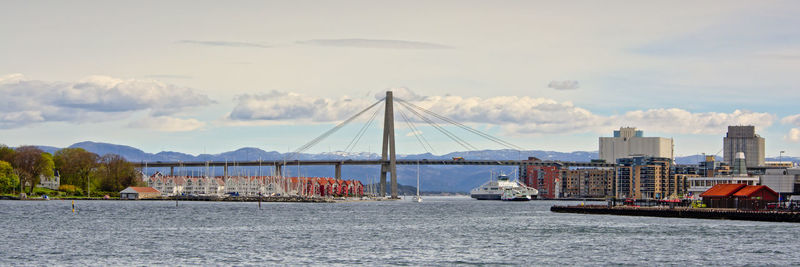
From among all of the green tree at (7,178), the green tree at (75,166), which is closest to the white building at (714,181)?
the green tree at (75,166)

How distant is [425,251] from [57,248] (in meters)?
20.2

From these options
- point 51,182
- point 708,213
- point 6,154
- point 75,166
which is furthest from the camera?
point 51,182

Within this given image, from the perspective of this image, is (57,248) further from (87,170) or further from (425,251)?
(87,170)

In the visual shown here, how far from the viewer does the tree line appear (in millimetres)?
145625

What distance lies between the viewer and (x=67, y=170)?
516ft

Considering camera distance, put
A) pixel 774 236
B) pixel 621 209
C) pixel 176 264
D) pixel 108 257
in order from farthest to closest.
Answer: pixel 621 209
pixel 774 236
pixel 108 257
pixel 176 264

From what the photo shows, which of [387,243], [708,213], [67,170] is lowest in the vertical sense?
[387,243]

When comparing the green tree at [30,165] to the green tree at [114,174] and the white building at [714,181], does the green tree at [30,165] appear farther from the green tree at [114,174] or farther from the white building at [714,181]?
the white building at [714,181]

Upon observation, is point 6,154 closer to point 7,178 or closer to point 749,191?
point 7,178

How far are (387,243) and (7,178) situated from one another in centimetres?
10276

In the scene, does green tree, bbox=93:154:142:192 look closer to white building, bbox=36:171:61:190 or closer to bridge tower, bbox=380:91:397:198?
white building, bbox=36:171:61:190

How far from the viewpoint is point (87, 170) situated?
518 ft

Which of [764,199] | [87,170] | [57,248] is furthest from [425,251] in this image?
[87,170]

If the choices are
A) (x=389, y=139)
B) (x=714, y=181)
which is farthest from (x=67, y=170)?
(x=714, y=181)
